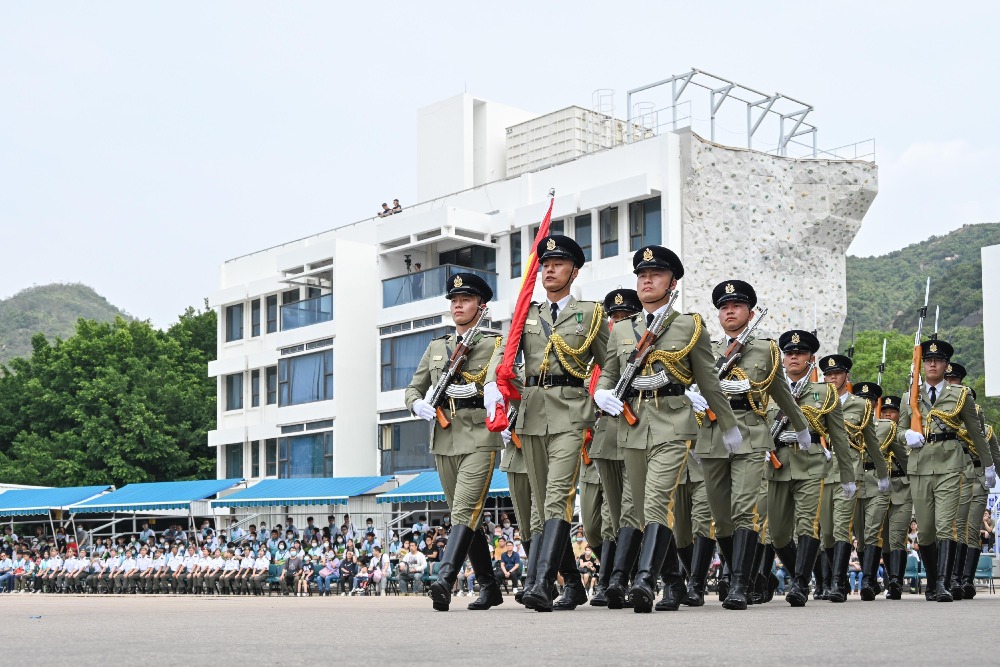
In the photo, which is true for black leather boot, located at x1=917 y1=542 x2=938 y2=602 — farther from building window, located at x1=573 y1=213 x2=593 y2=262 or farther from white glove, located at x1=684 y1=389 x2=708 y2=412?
building window, located at x1=573 y1=213 x2=593 y2=262

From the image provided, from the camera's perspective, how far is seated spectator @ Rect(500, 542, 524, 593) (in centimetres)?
Answer: 2231

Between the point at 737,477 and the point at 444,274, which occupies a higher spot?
the point at 444,274

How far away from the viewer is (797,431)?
37.9 ft

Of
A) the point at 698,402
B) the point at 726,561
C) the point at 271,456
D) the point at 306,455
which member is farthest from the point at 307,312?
the point at 698,402

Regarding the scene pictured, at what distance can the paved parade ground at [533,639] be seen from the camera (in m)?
5.84

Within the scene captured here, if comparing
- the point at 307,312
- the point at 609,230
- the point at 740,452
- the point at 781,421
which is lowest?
the point at 740,452

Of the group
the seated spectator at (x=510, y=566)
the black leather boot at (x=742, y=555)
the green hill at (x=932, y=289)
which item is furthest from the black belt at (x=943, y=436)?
the green hill at (x=932, y=289)

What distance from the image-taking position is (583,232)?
39.5 meters

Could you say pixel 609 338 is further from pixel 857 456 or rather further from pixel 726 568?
pixel 857 456

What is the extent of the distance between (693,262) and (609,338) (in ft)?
91.9

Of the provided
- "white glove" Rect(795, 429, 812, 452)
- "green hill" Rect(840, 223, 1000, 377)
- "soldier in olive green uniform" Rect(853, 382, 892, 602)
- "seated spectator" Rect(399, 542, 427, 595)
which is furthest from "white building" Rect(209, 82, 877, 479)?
"green hill" Rect(840, 223, 1000, 377)

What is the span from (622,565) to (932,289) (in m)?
Result: 76.5

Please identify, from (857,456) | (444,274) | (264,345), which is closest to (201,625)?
(857,456)

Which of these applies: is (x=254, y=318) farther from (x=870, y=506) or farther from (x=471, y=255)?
(x=870, y=506)
